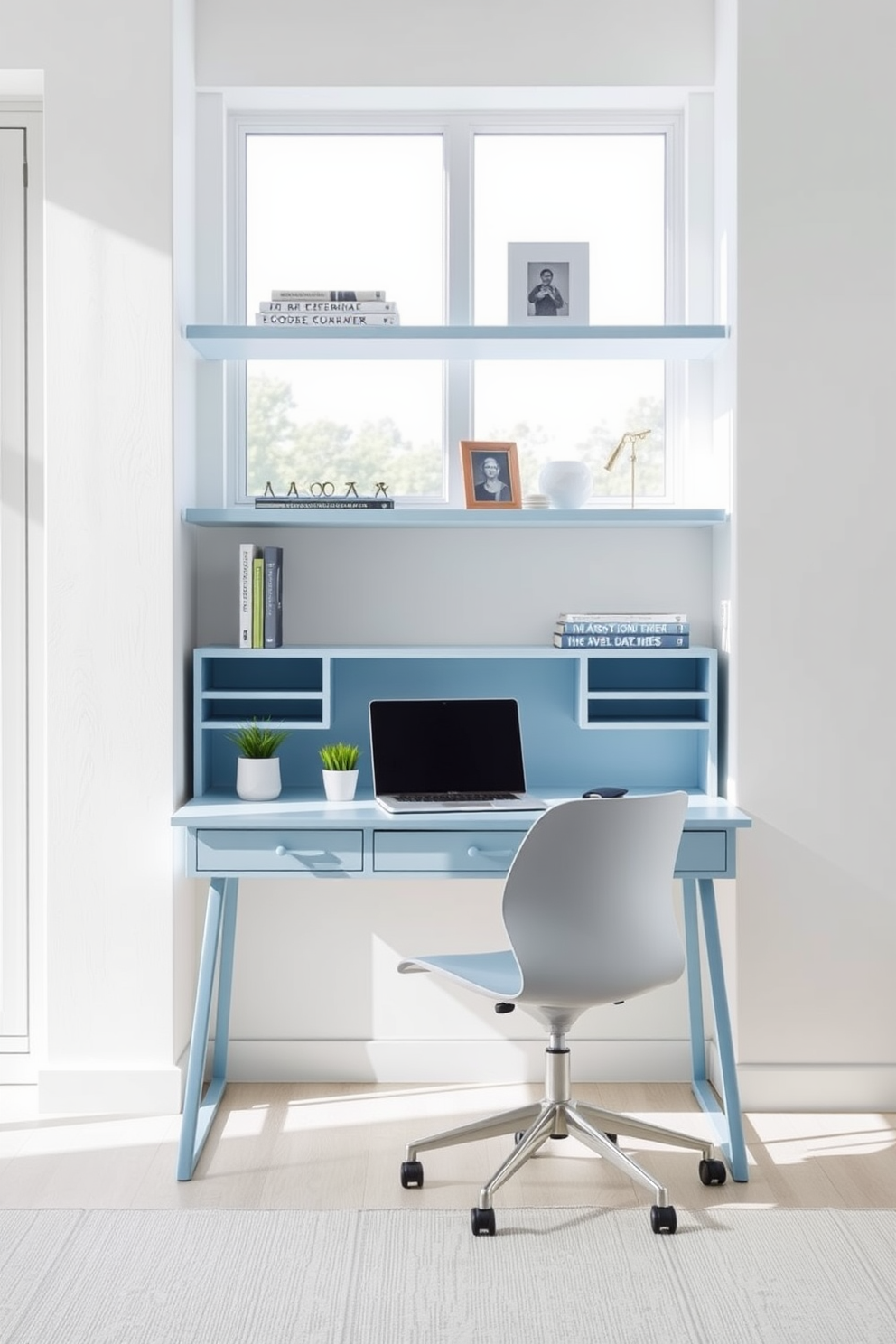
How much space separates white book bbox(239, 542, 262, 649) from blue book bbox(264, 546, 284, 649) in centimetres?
4

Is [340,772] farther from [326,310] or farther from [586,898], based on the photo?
[326,310]

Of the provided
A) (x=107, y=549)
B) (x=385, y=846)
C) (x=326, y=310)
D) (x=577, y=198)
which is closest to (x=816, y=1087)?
(x=385, y=846)

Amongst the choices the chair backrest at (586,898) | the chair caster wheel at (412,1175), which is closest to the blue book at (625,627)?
the chair backrest at (586,898)

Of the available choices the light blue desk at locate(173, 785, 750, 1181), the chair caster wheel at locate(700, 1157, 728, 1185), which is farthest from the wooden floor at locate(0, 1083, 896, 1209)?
the light blue desk at locate(173, 785, 750, 1181)

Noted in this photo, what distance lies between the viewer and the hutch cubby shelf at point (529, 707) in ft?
11.0

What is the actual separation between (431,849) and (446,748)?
1.23 ft

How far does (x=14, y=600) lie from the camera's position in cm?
327

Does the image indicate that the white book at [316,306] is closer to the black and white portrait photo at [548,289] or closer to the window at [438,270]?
the window at [438,270]

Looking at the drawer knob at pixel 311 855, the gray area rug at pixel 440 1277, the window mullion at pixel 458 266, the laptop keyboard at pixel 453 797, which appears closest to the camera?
the gray area rug at pixel 440 1277

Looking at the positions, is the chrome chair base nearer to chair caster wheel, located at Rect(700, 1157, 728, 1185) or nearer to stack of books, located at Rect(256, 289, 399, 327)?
chair caster wheel, located at Rect(700, 1157, 728, 1185)

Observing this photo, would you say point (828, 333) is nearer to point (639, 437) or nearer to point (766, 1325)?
point (639, 437)

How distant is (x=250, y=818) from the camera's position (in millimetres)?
2865

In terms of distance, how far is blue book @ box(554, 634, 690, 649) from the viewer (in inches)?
126

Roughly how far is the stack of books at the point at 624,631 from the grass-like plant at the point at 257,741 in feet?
2.55
